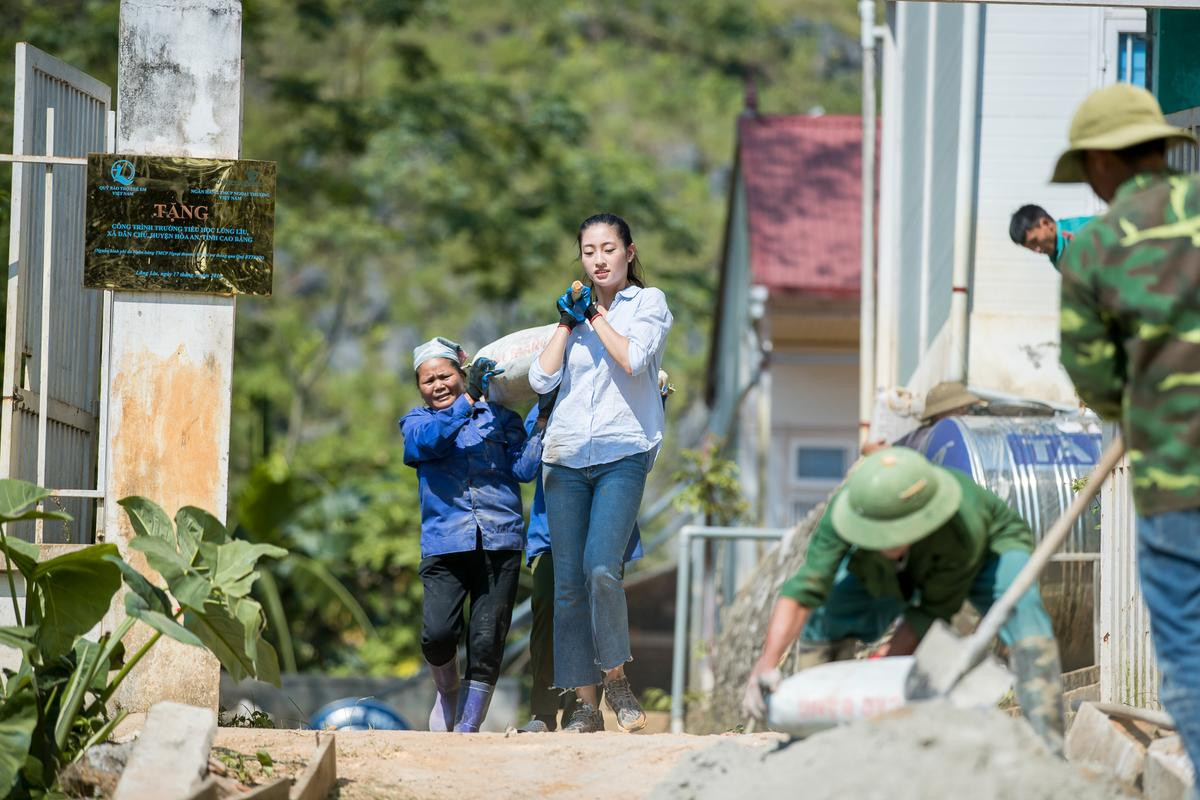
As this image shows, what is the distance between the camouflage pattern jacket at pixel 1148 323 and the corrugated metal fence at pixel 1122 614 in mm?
2119

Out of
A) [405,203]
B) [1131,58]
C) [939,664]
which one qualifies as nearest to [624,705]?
[939,664]

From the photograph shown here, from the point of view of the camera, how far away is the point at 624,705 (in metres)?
6.32

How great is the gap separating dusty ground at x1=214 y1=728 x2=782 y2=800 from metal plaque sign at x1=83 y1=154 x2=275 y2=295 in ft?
6.45

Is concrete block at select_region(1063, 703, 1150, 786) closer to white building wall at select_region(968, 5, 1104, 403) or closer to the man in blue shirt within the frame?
the man in blue shirt

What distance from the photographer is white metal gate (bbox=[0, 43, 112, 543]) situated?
21.4 feet

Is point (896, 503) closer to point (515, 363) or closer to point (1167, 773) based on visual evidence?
point (1167, 773)

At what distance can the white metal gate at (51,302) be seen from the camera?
21.4 feet

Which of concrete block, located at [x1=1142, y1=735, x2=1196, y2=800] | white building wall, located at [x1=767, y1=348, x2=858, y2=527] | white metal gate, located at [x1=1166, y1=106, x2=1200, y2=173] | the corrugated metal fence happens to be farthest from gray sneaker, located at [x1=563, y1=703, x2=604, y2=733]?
white building wall, located at [x1=767, y1=348, x2=858, y2=527]

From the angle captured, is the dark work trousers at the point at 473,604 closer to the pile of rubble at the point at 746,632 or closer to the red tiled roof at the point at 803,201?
the pile of rubble at the point at 746,632

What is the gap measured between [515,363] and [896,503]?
2.68m

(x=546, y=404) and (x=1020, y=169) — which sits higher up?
(x=1020, y=169)

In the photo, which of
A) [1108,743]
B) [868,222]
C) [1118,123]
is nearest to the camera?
[1118,123]

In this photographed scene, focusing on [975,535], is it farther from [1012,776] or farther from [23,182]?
[23,182]

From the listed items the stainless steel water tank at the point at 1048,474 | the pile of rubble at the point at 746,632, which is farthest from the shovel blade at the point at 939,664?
the pile of rubble at the point at 746,632
